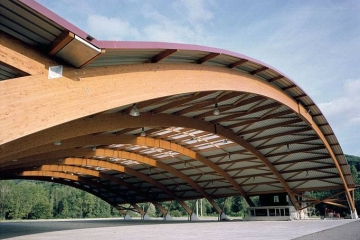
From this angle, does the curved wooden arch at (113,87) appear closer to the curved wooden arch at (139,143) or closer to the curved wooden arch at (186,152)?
the curved wooden arch at (139,143)

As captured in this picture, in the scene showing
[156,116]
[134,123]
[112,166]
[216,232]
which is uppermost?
[156,116]

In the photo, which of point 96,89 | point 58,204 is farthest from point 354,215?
point 58,204

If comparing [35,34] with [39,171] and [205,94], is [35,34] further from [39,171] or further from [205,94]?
[39,171]

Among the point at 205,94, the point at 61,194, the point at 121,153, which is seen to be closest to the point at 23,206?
the point at 61,194

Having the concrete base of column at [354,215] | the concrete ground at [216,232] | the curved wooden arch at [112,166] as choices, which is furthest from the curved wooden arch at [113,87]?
the concrete base of column at [354,215]

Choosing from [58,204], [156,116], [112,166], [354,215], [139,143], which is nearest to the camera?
[156,116]

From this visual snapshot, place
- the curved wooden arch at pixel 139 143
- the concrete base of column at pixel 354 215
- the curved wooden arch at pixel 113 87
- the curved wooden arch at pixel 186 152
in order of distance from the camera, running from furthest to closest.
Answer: the concrete base of column at pixel 354 215 → the curved wooden arch at pixel 186 152 → the curved wooden arch at pixel 139 143 → the curved wooden arch at pixel 113 87

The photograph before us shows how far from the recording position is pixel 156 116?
902 inches

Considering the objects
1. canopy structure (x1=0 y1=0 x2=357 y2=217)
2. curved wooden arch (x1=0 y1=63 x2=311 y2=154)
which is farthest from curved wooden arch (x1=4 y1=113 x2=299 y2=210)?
curved wooden arch (x1=0 y1=63 x2=311 y2=154)

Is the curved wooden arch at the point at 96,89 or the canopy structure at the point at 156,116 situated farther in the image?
the canopy structure at the point at 156,116

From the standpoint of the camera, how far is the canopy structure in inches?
348

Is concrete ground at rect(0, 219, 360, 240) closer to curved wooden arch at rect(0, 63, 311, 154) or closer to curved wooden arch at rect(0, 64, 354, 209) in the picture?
curved wooden arch at rect(0, 64, 354, 209)

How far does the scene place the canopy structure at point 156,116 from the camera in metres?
8.85

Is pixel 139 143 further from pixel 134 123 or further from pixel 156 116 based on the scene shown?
pixel 134 123
